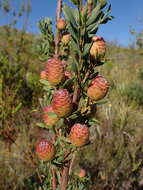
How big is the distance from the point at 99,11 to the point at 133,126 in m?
2.93

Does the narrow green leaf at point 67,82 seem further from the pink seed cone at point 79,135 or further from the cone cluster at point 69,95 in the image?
the pink seed cone at point 79,135

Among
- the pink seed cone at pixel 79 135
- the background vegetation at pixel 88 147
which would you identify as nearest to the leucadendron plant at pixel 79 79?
the pink seed cone at pixel 79 135

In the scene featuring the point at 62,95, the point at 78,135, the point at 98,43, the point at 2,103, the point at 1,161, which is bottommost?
the point at 1,161

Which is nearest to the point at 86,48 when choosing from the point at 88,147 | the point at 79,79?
the point at 79,79

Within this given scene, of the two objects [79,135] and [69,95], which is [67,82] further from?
[79,135]

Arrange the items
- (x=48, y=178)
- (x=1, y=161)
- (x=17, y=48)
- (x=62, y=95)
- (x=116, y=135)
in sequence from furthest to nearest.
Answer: (x=17, y=48) → (x=116, y=135) → (x=1, y=161) → (x=48, y=178) → (x=62, y=95)

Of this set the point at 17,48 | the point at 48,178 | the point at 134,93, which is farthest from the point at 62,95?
the point at 17,48

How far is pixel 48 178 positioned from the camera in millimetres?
1214

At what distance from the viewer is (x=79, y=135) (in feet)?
2.22

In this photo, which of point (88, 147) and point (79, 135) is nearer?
point (79, 135)

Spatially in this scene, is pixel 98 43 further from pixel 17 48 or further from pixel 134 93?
pixel 17 48

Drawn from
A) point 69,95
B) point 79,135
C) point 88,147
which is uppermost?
point 69,95

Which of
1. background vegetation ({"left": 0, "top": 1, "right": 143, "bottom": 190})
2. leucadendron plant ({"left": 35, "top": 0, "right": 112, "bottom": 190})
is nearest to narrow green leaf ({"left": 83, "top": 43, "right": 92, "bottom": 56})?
leucadendron plant ({"left": 35, "top": 0, "right": 112, "bottom": 190})

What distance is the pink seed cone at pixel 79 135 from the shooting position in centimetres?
68
